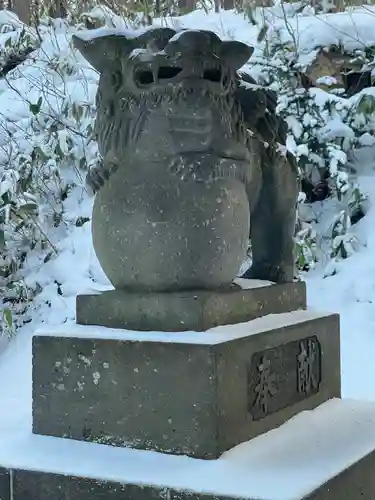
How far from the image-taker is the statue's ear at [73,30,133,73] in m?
1.74

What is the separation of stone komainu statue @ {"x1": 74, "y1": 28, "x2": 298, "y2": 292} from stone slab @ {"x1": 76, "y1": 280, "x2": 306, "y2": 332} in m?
0.04

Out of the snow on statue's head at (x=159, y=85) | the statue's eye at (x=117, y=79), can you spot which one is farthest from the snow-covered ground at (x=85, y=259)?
the statue's eye at (x=117, y=79)

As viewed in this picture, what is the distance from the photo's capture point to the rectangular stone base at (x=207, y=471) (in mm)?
1424

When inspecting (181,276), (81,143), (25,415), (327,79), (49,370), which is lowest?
(25,415)

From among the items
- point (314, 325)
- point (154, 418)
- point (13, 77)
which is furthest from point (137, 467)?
point (13, 77)

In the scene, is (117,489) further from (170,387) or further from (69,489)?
(170,387)

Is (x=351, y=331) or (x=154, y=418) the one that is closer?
(x=154, y=418)

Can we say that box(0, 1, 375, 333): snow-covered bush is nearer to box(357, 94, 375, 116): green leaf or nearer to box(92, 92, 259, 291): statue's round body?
box(357, 94, 375, 116): green leaf

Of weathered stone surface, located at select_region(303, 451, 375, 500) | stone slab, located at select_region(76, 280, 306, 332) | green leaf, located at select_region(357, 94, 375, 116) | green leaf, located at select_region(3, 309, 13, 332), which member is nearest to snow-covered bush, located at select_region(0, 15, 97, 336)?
green leaf, located at select_region(3, 309, 13, 332)

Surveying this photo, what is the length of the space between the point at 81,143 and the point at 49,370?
3.05 metres

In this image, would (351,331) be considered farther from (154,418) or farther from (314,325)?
(154,418)

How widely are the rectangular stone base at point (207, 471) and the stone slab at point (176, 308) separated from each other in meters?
0.29

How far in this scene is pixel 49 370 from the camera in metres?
1.73

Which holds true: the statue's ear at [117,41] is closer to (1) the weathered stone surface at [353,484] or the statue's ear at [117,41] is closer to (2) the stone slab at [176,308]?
(2) the stone slab at [176,308]
